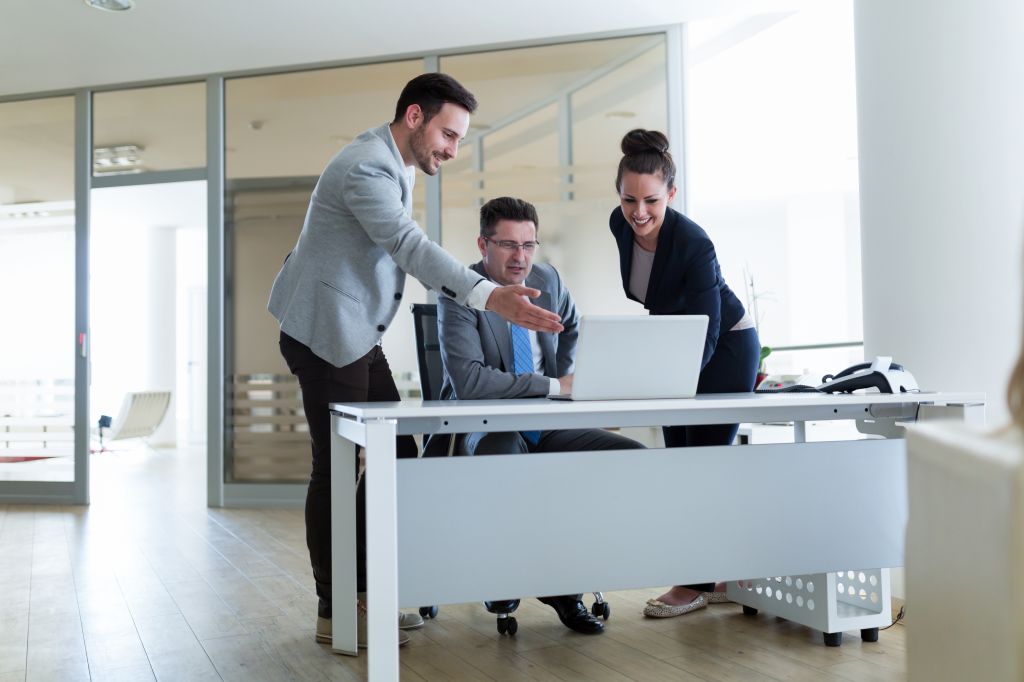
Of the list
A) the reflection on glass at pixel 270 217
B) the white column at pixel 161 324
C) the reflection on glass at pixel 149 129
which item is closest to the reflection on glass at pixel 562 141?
the reflection on glass at pixel 270 217

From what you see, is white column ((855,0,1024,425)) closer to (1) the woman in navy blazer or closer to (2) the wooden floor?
(1) the woman in navy blazer

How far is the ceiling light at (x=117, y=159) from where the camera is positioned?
5738mm

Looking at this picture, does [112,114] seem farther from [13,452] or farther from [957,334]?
[957,334]

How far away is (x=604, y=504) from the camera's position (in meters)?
1.99

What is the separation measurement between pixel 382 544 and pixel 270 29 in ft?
12.7

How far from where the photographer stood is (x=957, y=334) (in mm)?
2795

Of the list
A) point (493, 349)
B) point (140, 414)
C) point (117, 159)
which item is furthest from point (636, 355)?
point (140, 414)

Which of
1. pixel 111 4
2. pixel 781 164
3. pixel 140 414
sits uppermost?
pixel 111 4

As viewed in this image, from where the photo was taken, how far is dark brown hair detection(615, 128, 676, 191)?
2.52 m

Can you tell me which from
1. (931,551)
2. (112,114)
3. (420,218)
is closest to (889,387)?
(931,551)

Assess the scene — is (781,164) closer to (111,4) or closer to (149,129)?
(111,4)

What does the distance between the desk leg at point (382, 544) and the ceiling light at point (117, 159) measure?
184 inches

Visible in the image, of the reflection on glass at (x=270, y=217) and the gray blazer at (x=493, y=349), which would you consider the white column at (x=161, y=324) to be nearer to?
the reflection on glass at (x=270, y=217)

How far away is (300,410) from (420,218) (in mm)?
1354
